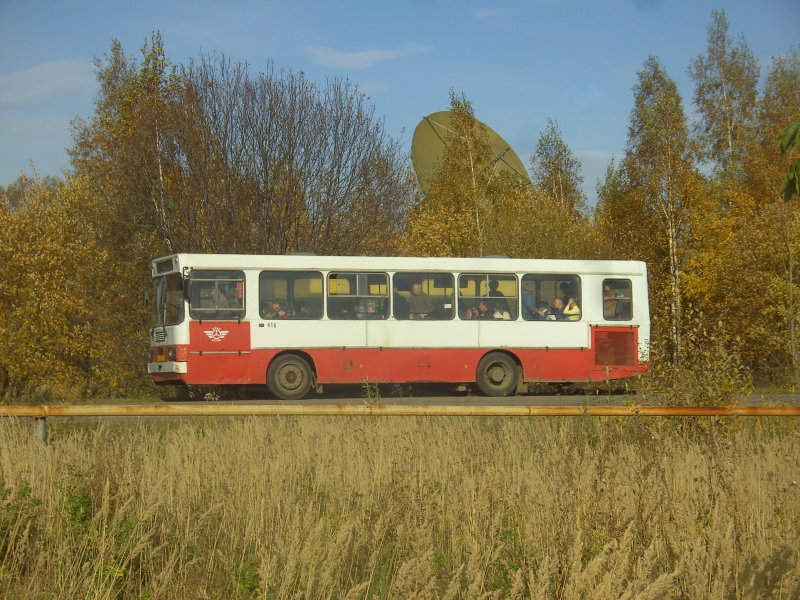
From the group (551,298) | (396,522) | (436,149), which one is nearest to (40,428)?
(396,522)

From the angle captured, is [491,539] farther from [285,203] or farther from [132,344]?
[132,344]

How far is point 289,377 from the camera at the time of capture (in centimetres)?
2092

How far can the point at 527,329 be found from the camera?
2216 cm

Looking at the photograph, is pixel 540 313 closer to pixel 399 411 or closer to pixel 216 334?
pixel 216 334

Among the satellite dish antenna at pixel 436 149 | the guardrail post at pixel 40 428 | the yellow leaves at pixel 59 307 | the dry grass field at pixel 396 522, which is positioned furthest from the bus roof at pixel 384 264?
the satellite dish antenna at pixel 436 149

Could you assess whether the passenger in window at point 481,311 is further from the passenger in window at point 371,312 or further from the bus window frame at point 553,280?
the passenger in window at point 371,312

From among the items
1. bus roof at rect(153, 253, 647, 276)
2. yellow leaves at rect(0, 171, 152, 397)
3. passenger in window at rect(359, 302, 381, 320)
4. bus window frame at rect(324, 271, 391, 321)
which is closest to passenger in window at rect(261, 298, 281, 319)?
bus roof at rect(153, 253, 647, 276)

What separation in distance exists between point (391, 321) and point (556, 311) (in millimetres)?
3822

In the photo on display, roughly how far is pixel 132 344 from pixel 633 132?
2792cm

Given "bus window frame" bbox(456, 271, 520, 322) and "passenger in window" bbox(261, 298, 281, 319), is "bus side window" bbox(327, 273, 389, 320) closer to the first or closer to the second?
"passenger in window" bbox(261, 298, 281, 319)

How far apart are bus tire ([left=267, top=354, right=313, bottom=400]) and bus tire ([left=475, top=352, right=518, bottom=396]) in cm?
380

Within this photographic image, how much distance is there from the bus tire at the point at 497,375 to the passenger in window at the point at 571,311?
161 cm

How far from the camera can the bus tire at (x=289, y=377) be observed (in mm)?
20734

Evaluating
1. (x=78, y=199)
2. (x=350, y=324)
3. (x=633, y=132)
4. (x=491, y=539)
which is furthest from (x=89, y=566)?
(x=633, y=132)
